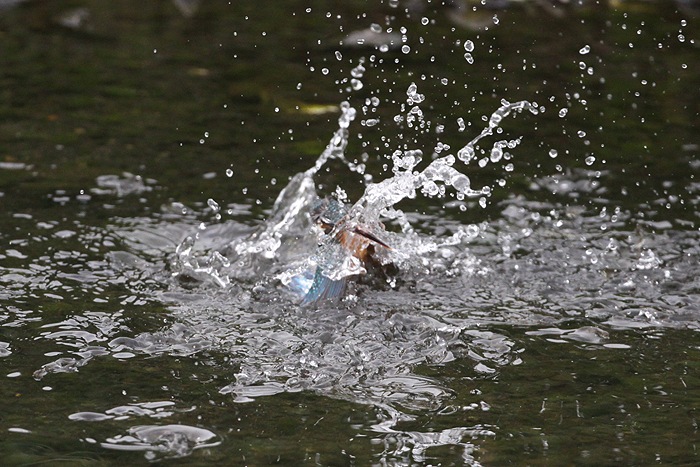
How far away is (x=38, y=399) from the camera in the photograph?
3021mm

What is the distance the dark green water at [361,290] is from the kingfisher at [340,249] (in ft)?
0.34

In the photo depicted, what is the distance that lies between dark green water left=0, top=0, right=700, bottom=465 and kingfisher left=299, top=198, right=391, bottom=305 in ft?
0.34

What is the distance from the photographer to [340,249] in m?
3.82

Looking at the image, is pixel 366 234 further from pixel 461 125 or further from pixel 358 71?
pixel 358 71

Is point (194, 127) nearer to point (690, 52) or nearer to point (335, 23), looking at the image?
point (335, 23)

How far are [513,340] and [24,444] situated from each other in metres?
1.55

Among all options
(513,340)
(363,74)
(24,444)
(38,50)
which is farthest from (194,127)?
(24,444)

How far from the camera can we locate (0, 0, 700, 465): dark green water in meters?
2.93

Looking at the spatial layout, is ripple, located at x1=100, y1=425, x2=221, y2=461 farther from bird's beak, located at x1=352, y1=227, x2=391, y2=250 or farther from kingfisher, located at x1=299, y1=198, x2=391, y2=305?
bird's beak, located at x1=352, y1=227, x2=391, y2=250

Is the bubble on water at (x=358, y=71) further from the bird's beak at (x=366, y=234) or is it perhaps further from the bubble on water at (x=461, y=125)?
the bird's beak at (x=366, y=234)

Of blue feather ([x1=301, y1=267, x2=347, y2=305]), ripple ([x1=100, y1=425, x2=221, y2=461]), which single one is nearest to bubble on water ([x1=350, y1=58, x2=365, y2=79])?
blue feather ([x1=301, y1=267, x2=347, y2=305])

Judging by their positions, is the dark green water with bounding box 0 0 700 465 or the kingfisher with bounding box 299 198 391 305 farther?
the kingfisher with bounding box 299 198 391 305

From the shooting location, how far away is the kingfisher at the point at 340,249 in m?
3.75

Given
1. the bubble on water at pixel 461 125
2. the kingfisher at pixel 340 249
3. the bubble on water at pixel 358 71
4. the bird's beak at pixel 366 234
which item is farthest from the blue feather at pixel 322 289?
the bubble on water at pixel 358 71
